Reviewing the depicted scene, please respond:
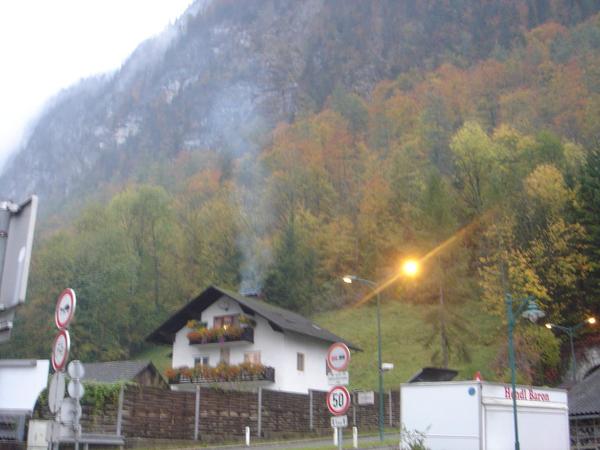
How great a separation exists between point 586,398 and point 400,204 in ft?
150

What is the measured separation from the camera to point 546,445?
→ 20.4 m

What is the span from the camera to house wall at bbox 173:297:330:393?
136 feet

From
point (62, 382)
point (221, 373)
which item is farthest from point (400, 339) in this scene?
point (62, 382)

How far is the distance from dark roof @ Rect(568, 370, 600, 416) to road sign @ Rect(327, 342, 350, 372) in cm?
1944

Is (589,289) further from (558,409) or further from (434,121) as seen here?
(434,121)

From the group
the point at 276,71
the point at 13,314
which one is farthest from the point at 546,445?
the point at 276,71

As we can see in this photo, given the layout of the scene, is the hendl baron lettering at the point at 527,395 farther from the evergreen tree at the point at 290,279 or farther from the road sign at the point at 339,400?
the evergreen tree at the point at 290,279

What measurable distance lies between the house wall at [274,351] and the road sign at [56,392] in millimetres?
33313

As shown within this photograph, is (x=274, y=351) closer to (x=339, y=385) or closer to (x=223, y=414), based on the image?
(x=223, y=414)

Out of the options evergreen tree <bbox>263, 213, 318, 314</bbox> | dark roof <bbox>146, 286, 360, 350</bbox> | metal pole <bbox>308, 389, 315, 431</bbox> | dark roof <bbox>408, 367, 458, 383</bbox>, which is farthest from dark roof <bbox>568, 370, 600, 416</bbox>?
evergreen tree <bbox>263, 213, 318, 314</bbox>

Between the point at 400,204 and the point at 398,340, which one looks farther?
the point at 400,204

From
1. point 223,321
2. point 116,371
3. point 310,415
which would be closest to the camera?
point 310,415

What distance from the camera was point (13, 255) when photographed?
389 centimetres

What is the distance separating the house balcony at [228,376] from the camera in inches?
1580
